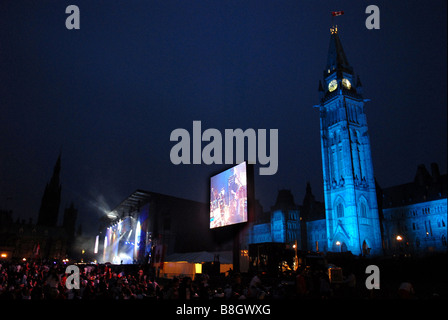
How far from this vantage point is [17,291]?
1049 centimetres

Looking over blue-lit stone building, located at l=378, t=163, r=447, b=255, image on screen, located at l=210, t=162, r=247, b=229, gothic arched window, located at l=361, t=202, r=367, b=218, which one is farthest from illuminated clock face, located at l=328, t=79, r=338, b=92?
image on screen, located at l=210, t=162, r=247, b=229

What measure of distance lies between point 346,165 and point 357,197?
7.07 meters

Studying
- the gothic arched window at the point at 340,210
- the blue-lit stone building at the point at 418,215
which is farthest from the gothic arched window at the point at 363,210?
the blue-lit stone building at the point at 418,215

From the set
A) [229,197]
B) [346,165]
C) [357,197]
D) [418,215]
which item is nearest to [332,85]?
[346,165]

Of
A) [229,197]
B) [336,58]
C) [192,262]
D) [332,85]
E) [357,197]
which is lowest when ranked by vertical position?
[192,262]

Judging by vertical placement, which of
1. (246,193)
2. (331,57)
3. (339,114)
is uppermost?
(331,57)

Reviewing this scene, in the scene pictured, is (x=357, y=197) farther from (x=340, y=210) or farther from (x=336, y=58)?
(x=336, y=58)

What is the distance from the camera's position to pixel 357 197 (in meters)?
61.4

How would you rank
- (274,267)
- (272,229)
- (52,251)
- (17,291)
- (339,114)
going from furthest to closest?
(52,251), (272,229), (339,114), (274,267), (17,291)

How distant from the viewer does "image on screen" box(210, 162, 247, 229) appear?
68.5 ft

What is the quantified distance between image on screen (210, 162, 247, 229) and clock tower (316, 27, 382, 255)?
1709 inches
